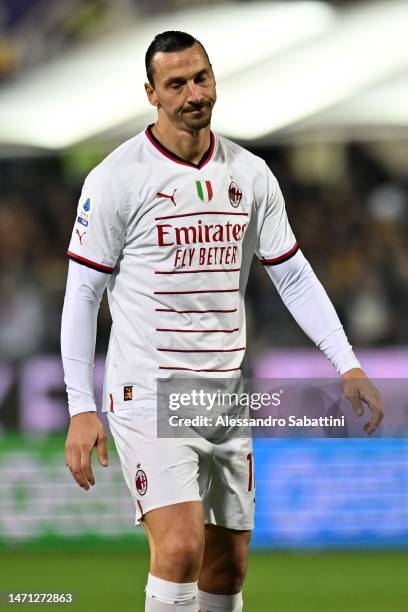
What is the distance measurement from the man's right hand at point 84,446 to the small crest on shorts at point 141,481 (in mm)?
144

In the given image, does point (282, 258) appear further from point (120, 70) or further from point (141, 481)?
point (120, 70)

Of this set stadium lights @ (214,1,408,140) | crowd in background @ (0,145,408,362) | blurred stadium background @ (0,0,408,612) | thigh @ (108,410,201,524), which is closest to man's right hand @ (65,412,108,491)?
thigh @ (108,410,201,524)

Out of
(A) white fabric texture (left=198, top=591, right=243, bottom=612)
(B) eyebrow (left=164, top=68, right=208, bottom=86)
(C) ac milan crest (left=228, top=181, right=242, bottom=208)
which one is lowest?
(A) white fabric texture (left=198, top=591, right=243, bottom=612)

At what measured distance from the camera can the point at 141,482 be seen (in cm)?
351

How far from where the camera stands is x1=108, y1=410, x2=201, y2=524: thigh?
3.46 meters

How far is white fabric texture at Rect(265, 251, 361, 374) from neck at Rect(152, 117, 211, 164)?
1.42 feet

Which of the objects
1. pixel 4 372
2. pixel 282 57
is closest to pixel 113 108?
pixel 282 57

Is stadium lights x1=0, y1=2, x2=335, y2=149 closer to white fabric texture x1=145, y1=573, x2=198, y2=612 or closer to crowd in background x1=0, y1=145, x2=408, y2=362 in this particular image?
crowd in background x1=0, y1=145, x2=408, y2=362

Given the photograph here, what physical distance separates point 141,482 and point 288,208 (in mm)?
5032

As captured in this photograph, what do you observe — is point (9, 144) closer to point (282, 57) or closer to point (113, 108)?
point (113, 108)

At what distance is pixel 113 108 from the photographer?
27.7ft

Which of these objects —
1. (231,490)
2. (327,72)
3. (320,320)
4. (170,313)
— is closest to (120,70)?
(327,72)

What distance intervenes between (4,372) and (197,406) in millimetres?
4236

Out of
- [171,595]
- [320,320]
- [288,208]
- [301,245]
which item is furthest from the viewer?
[288,208]
